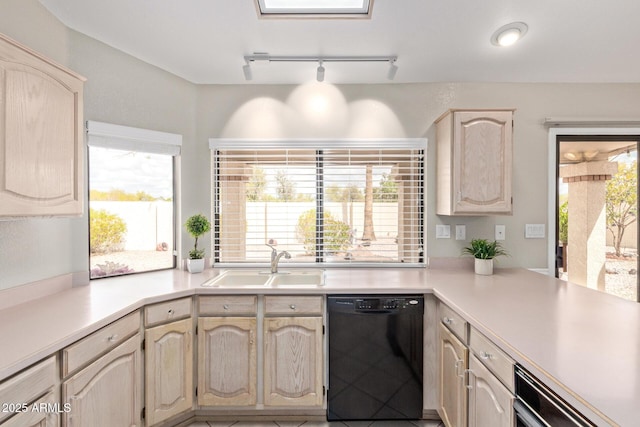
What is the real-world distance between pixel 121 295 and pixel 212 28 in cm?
168

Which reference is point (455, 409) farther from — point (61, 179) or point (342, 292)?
→ point (61, 179)

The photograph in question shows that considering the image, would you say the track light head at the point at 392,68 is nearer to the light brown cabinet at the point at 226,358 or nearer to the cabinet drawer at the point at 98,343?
the light brown cabinet at the point at 226,358

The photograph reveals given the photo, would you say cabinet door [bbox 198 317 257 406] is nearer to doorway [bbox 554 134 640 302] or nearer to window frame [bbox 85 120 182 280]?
window frame [bbox 85 120 182 280]

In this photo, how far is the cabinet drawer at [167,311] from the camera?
1.80 m

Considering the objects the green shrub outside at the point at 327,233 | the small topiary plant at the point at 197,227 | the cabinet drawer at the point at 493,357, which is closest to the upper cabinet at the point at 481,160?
the green shrub outside at the point at 327,233

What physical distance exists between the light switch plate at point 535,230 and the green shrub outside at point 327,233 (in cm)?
142

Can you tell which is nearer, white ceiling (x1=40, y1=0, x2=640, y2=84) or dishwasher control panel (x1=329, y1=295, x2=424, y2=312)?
white ceiling (x1=40, y1=0, x2=640, y2=84)

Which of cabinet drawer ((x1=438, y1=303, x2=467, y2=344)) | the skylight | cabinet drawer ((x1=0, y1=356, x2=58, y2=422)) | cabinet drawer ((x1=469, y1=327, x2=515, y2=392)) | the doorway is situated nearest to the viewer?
cabinet drawer ((x1=0, y1=356, x2=58, y2=422))

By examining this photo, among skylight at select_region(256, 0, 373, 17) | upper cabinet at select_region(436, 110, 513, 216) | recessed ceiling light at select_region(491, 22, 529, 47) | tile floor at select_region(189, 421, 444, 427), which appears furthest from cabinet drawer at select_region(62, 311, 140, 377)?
recessed ceiling light at select_region(491, 22, 529, 47)

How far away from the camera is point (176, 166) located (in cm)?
257

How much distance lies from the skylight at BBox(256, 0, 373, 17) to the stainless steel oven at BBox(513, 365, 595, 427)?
75.0 inches

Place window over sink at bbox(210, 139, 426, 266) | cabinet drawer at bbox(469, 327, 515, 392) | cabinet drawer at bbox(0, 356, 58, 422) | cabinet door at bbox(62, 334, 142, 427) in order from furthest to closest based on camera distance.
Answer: window over sink at bbox(210, 139, 426, 266) → cabinet door at bbox(62, 334, 142, 427) → cabinet drawer at bbox(469, 327, 515, 392) → cabinet drawer at bbox(0, 356, 58, 422)

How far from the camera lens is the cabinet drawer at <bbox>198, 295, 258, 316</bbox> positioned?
6.57ft

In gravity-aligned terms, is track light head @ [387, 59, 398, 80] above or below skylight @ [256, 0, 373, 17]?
below
